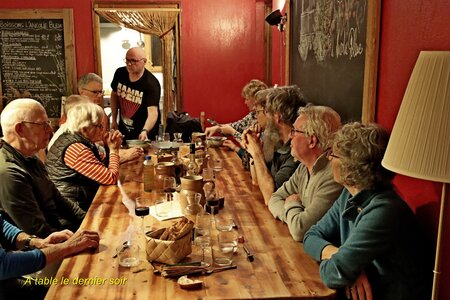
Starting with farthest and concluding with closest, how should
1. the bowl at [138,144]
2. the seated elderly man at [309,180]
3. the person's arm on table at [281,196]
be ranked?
the bowl at [138,144], the person's arm on table at [281,196], the seated elderly man at [309,180]

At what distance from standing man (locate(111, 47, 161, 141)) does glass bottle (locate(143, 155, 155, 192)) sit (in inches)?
84.3

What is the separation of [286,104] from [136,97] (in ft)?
7.99

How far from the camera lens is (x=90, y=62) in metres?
5.62

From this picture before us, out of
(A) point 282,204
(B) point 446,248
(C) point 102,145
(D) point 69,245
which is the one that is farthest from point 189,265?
(C) point 102,145

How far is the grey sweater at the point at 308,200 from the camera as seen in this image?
198 cm

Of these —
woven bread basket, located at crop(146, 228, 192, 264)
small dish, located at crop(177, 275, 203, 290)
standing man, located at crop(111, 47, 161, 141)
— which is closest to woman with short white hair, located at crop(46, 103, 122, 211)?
woven bread basket, located at crop(146, 228, 192, 264)

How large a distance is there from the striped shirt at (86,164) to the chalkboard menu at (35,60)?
311 cm

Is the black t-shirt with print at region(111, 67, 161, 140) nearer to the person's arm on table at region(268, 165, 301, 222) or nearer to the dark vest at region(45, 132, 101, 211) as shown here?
the dark vest at region(45, 132, 101, 211)

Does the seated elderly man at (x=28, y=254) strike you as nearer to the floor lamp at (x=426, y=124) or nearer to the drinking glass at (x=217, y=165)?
the floor lamp at (x=426, y=124)

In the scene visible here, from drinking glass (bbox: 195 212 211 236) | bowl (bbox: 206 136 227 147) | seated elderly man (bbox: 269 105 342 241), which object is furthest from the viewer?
bowl (bbox: 206 136 227 147)

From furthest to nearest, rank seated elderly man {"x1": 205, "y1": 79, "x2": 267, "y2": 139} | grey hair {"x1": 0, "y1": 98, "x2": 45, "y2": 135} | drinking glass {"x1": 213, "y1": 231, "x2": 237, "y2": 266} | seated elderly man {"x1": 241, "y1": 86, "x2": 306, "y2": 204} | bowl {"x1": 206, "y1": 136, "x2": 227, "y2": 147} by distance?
seated elderly man {"x1": 205, "y1": 79, "x2": 267, "y2": 139}
bowl {"x1": 206, "y1": 136, "x2": 227, "y2": 147}
seated elderly man {"x1": 241, "y1": 86, "x2": 306, "y2": 204}
grey hair {"x1": 0, "y1": 98, "x2": 45, "y2": 135}
drinking glass {"x1": 213, "y1": 231, "x2": 237, "y2": 266}

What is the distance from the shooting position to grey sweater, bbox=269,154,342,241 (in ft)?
6.48

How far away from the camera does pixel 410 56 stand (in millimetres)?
1928

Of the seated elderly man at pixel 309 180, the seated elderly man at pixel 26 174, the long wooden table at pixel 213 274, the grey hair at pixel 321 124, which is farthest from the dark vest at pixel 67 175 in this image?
the grey hair at pixel 321 124
